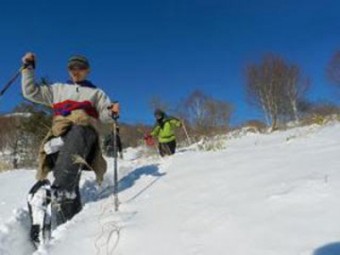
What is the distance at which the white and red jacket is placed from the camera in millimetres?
5559

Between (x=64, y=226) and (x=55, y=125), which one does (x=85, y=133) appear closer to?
(x=55, y=125)

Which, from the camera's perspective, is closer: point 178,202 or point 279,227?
point 279,227

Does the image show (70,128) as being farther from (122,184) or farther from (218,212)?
(218,212)

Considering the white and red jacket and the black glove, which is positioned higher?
the black glove

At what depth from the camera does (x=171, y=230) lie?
3.51 m

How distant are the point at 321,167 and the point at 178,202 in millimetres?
1209

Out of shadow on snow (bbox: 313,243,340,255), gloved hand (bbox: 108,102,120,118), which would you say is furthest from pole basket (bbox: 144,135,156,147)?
shadow on snow (bbox: 313,243,340,255)

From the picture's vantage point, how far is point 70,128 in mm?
5469

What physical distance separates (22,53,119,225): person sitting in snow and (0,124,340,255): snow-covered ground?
292 millimetres

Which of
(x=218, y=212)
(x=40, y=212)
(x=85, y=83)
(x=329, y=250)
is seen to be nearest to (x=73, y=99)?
(x=85, y=83)

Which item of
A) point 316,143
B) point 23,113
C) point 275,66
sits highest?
point 275,66

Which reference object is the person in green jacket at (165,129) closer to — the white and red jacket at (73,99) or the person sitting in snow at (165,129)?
the person sitting in snow at (165,129)

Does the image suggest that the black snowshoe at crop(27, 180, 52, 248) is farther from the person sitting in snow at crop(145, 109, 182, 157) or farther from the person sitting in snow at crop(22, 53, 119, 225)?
the person sitting in snow at crop(145, 109, 182, 157)

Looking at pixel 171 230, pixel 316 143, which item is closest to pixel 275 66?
pixel 316 143
